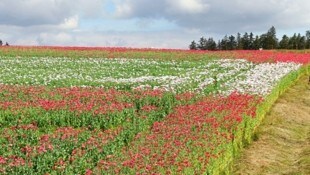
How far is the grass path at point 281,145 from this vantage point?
43.0 feet

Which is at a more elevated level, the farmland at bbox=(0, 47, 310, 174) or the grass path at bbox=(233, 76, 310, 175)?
the farmland at bbox=(0, 47, 310, 174)

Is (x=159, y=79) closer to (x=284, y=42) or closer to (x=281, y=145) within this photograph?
(x=281, y=145)

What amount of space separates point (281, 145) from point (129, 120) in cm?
485

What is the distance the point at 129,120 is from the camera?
1526 centimetres

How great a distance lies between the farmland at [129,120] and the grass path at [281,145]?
1.40 ft

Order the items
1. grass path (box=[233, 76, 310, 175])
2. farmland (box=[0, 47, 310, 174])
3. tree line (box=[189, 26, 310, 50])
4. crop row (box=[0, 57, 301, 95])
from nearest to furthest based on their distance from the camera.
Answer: farmland (box=[0, 47, 310, 174]) → grass path (box=[233, 76, 310, 175]) → crop row (box=[0, 57, 301, 95]) → tree line (box=[189, 26, 310, 50])

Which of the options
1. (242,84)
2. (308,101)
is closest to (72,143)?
(242,84)

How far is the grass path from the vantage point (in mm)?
13117

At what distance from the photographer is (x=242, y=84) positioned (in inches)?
856

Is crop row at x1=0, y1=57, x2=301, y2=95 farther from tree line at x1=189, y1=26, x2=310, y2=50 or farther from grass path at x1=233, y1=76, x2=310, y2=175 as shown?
tree line at x1=189, y1=26, x2=310, y2=50

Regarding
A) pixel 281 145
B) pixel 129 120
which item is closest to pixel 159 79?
pixel 129 120

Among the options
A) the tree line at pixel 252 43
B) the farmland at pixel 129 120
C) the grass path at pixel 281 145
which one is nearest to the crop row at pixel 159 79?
the farmland at pixel 129 120

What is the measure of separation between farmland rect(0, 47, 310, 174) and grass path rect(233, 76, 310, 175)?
0.43 metres

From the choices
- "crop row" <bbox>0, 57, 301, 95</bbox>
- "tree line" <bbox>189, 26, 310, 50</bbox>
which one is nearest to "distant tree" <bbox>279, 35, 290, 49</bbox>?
"tree line" <bbox>189, 26, 310, 50</bbox>
